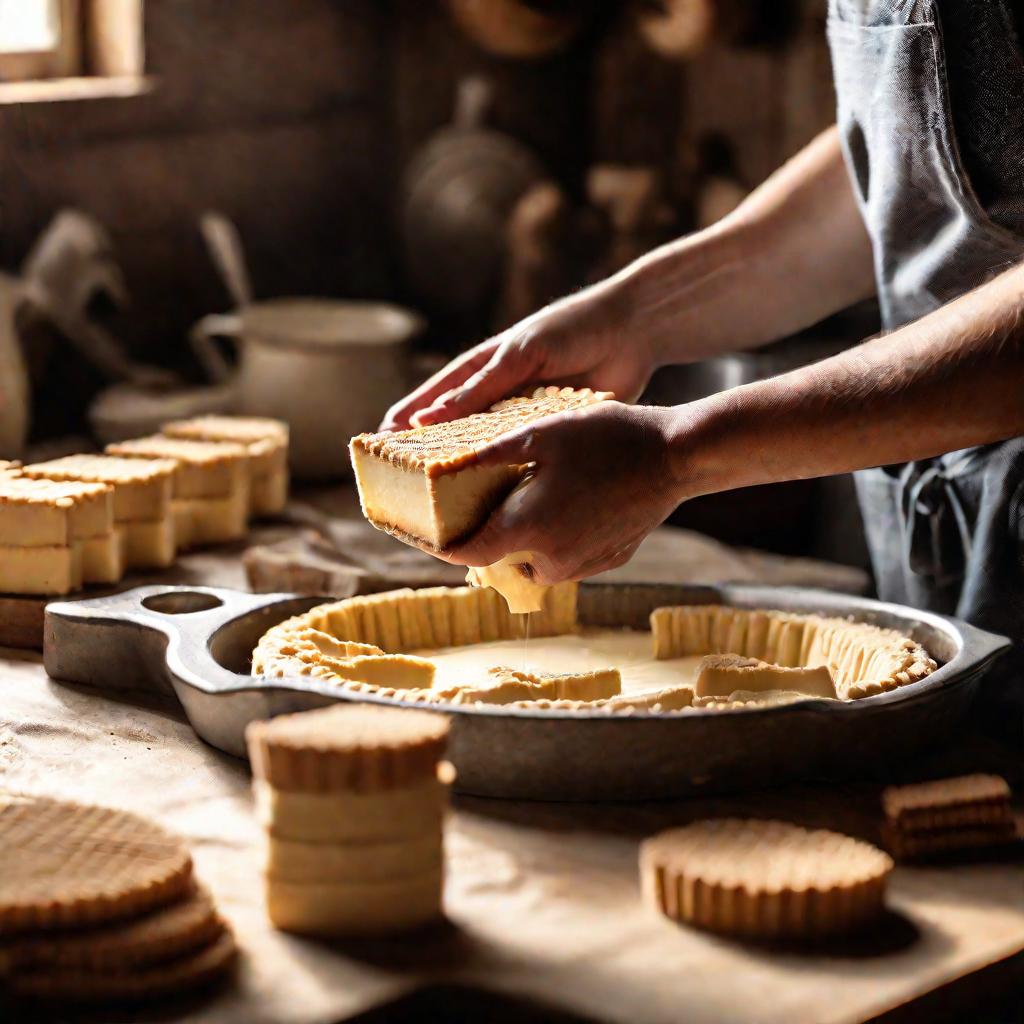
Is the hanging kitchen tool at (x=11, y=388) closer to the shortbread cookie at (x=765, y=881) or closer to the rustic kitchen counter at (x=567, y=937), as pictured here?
the rustic kitchen counter at (x=567, y=937)

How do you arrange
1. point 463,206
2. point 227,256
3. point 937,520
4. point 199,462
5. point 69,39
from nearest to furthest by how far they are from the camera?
point 937,520, point 199,462, point 227,256, point 69,39, point 463,206

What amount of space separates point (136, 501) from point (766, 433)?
4.54 feet

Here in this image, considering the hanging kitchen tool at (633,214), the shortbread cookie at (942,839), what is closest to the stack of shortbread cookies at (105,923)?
the shortbread cookie at (942,839)

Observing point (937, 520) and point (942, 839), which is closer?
point (942, 839)

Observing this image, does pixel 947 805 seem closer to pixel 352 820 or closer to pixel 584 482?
pixel 584 482

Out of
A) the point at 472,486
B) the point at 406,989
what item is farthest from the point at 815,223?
the point at 406,989

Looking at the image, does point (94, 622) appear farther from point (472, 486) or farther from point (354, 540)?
point (354, 540)

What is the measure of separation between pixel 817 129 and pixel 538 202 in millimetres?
885

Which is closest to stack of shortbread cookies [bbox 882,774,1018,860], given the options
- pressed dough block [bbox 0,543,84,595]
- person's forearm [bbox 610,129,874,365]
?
person's forearm [bbox 610,129,874,365]

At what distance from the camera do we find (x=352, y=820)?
148cm

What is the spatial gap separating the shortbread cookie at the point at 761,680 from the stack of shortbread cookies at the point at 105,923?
0.74 m

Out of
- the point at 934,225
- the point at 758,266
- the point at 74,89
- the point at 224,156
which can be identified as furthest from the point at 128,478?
the point at 224,156

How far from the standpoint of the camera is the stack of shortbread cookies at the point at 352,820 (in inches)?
57.8

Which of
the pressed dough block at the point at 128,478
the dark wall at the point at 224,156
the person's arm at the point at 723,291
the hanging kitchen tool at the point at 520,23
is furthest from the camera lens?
the hanging kitchen tool at the point at 520,23
